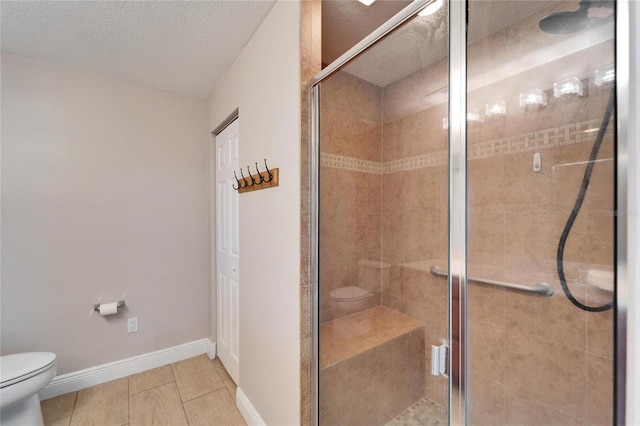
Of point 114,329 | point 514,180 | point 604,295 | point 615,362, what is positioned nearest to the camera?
point 615,362

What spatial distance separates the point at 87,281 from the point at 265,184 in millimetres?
1773

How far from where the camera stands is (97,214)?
2154 mm

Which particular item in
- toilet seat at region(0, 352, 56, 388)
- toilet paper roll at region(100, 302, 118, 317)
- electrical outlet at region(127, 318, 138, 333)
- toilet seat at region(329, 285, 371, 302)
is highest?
toilet seat at region(329, 285, 371, 302)

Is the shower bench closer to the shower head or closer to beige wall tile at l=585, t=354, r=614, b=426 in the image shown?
beige wall tile at l=585, t=354, r=614, b=426

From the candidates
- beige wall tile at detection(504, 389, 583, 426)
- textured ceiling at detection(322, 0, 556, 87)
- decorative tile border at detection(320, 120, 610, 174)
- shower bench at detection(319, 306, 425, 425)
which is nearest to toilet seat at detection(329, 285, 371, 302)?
shower bench at detection(319, 306, 425, 425)

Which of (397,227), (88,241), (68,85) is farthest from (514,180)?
(68,85)

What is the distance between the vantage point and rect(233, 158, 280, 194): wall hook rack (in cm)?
148

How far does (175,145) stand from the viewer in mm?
2475

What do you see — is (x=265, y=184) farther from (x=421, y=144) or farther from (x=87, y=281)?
(x=87, y=281)

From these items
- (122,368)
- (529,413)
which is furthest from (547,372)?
(122,368)

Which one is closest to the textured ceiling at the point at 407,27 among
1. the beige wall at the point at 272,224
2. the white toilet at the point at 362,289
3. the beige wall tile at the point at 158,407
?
the beige wall at the point at 272,224

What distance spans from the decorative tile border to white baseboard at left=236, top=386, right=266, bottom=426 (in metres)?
1.57

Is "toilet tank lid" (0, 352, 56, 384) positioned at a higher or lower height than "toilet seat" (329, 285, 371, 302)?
lower

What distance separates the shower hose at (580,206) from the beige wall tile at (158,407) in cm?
224
